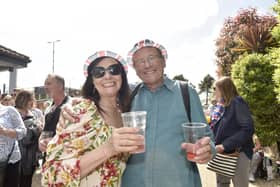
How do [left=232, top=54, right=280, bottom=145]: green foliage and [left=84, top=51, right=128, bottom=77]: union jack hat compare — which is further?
[left=232, top=54, right=280, bottom=145]: green foliage

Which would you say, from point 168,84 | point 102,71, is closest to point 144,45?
point 168,84

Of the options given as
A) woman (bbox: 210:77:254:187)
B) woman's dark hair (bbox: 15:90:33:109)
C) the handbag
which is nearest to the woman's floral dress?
woman (bbox: 210:77:254:187)

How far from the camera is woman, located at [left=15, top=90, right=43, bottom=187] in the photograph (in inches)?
195

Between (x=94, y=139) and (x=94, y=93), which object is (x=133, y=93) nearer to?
(x=94, y=93)

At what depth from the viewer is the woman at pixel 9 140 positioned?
4145 mm

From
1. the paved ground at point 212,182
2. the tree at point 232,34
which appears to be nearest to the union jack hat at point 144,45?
the paved ground at point 212,182

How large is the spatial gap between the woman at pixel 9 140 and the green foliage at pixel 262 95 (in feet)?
19.8

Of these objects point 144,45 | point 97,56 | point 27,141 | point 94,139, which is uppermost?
point 144,45

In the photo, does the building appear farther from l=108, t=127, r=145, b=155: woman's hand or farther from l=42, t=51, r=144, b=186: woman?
l=108, t=127, r=145, b=155: woman's hand

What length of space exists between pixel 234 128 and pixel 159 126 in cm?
227

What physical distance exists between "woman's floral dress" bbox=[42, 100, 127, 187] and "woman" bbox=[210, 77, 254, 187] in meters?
2.59

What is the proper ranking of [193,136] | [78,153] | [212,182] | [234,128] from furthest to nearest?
[212,182] < [234,128] < [193,136] < [78,153]

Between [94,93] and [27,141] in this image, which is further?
[27,141]

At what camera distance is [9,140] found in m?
4.25
